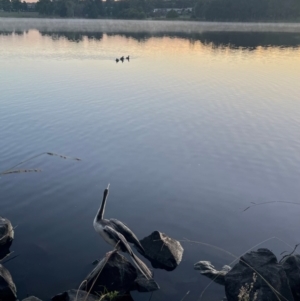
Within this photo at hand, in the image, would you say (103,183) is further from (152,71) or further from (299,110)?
(152,71)

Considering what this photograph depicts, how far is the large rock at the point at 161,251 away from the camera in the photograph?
12.2m

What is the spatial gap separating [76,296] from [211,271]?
13.2ft

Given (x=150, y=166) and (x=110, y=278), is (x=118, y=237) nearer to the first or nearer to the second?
(x=110, y=278)

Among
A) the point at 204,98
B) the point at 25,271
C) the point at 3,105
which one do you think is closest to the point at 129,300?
the point at 25,271

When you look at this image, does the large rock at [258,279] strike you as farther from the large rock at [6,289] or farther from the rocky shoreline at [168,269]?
the large rock at [6,289]

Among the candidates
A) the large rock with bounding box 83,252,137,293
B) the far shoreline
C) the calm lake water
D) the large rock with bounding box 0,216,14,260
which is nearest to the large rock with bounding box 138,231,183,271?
the calm lake water

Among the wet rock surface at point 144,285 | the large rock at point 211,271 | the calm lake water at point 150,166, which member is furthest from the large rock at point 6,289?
the large rock at point 211,271

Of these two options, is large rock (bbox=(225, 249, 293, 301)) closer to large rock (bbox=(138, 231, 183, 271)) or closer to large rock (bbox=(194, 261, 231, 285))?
large rock (bbox=(194, 261, 231, 285))

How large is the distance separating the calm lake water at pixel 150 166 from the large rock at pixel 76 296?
74 centimetres

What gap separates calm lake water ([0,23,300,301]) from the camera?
506 inches

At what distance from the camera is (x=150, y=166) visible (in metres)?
19.3

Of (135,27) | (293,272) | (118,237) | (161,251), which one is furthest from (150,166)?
(135,27)

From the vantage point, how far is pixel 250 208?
15656 millimetres

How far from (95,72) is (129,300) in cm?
3653
